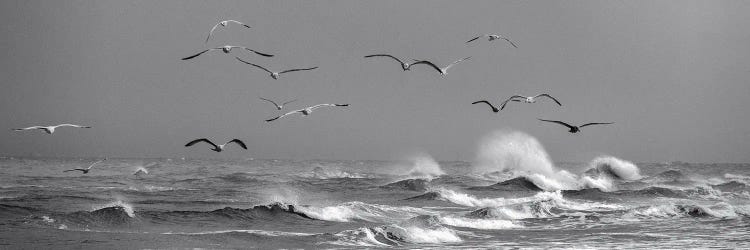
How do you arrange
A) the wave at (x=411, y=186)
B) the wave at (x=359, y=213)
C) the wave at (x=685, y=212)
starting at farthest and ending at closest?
the wave at (x=411, y=186), the wave at (x=685, y=212), the wave at (x=359, y=213)

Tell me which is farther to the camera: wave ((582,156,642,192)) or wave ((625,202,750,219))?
wave ((582,156,642,192))

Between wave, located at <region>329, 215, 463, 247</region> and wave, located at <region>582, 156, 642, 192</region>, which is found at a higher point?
wave, located at <region>582, 156, 642, 192</region>

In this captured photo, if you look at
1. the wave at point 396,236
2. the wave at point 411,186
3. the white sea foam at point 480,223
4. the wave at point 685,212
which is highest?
the wave at point 411,186

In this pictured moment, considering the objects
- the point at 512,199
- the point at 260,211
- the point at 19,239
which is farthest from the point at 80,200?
the point at 512,199

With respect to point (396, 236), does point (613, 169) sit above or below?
above

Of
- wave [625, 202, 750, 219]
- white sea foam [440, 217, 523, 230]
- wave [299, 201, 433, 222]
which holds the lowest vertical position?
white sea foam [440, 217, 523, 230]

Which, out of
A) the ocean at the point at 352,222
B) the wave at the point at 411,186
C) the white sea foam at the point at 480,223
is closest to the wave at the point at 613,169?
the wave at the point at 411,186

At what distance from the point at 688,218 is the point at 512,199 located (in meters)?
11.7

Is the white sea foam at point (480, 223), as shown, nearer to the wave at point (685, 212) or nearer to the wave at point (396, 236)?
the wave at point (396, 236)

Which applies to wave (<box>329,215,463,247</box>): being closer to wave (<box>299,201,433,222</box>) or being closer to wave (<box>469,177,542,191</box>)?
wave (<box>299,201,433,222</box>)

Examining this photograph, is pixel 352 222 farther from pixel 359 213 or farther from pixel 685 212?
pixel 685 212

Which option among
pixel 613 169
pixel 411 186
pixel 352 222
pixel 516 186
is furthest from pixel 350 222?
pixel 613 169

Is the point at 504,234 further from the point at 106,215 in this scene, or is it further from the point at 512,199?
the point at 512,199

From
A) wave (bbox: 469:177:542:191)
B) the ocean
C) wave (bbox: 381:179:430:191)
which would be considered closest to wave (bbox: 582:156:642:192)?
wave (bbox: 469:177:542:191)
